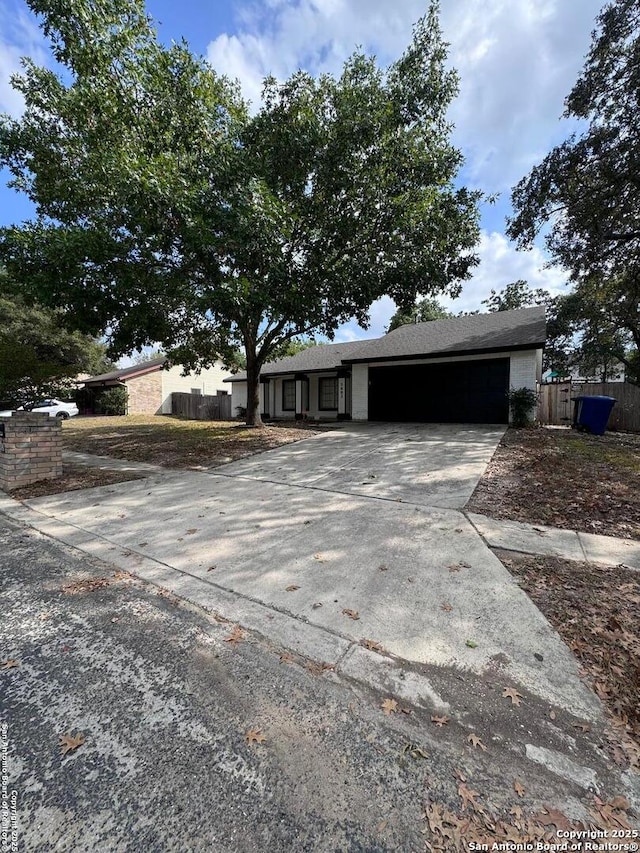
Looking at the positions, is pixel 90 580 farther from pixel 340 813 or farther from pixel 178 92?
pixel 178 92

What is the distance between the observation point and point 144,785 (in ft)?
4.63

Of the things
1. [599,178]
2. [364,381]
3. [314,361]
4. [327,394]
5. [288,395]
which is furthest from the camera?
[288,395]

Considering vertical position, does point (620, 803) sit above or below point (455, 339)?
below

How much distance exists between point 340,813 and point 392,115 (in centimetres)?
1091

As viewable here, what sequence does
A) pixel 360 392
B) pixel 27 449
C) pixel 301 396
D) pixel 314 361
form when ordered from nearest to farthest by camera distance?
1. pixel 27 449
2. pixel 360 392
3. pixel 301 396
4. pixel 314 361

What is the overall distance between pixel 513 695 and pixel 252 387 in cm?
1153

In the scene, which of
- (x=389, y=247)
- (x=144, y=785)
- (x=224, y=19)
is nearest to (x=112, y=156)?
(x=224, y=19)

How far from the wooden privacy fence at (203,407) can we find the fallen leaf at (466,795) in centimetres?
1935

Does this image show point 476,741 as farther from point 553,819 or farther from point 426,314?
point 426,314

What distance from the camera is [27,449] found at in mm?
5957

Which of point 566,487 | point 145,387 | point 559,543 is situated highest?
point 145,387

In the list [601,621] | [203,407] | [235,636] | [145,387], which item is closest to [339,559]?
[235,636]

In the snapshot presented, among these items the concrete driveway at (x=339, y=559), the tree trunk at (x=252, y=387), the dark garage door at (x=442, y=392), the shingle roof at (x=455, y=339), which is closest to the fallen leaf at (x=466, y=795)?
the concrete driveway at (x=339, y=559)

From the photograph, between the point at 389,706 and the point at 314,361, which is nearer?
the point at 389,706
